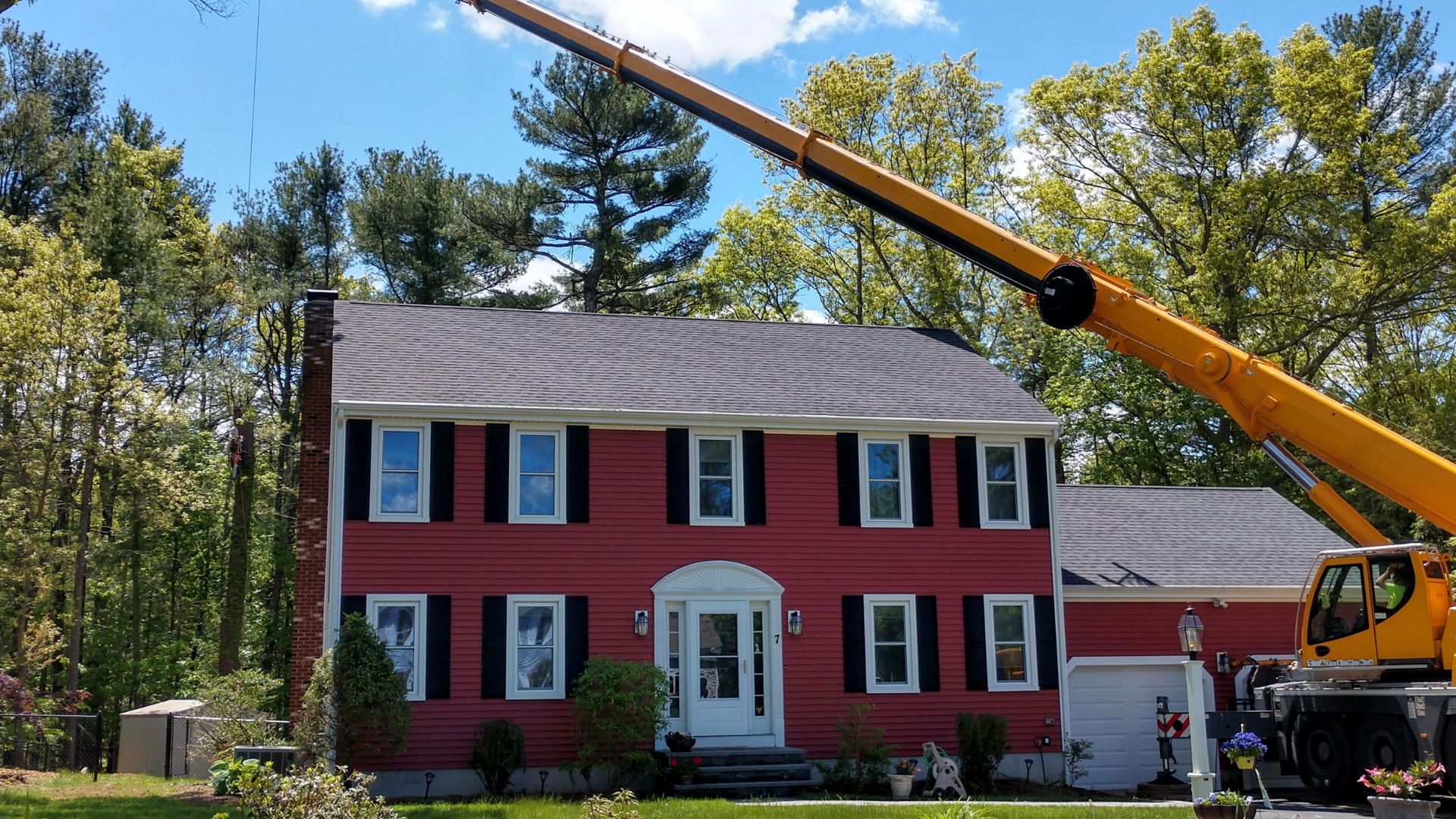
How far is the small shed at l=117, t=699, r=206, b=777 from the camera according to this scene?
67.4ft

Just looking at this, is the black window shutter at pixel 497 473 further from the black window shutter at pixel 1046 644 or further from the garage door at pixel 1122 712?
the garage door at pixel 1122 712

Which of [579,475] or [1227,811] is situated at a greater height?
[579,475]

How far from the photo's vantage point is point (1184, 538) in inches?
916

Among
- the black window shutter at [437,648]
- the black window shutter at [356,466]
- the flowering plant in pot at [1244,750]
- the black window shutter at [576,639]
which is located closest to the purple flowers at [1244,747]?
the flowering plant in pot at [1244,750]

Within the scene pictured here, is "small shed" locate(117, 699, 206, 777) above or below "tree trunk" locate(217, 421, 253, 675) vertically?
below

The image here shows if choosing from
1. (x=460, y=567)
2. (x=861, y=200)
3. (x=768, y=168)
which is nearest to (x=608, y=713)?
(x=460, y=567)

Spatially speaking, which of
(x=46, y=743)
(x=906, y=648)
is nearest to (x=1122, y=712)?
(x=906, y=648)

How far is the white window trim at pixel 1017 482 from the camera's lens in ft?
68.1

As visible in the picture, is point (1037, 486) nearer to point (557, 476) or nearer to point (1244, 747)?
point (1244, 747)

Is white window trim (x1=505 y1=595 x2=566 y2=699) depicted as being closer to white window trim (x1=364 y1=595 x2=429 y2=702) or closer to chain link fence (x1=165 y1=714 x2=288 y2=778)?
white window trim (x1=364 y1=595 x2=429 y2=702)

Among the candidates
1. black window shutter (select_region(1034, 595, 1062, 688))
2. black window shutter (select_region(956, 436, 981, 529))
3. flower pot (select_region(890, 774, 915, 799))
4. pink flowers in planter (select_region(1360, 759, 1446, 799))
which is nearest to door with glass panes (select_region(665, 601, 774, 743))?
flower pot (select_region(890, 774, 915, 799))

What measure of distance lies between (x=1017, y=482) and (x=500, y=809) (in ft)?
34.0

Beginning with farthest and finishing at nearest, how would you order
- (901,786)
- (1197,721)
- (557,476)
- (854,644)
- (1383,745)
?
(854,644) → (557,476) → (901,786) → (1383,745) → (1197,721)

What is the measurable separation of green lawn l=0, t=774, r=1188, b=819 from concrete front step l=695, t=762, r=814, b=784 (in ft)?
6.33
